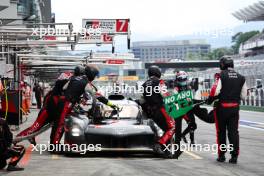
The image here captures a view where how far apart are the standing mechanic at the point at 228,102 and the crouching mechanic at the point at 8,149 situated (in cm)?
368

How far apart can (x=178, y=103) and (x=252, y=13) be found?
73.4m

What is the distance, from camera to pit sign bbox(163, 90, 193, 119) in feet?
40.8

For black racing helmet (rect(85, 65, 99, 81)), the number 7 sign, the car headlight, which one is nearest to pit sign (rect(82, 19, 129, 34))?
the number 7 sign

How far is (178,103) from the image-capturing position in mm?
12789

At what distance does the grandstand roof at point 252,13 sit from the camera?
79.9 metres

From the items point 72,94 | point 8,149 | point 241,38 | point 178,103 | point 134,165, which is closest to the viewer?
point 8,149

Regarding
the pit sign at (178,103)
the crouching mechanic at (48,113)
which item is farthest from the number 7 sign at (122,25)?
the pit sign at (178,103)

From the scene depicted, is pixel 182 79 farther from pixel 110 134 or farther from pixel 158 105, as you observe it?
pixel 110 134

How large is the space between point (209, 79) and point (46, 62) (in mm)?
28165

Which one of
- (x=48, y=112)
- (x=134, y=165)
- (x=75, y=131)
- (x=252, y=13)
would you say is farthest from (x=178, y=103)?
(x=252, y=13)

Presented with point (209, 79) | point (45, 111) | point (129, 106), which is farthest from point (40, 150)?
point (209, 79)

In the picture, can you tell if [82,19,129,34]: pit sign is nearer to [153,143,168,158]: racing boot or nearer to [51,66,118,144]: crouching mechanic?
[51,66,118,144]: crouching mechanic

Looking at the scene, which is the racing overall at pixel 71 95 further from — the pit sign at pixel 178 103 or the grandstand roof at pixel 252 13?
the grandstand roof at pixel 252 13

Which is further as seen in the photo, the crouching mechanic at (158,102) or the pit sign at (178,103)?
the pit sign at (178,103)
